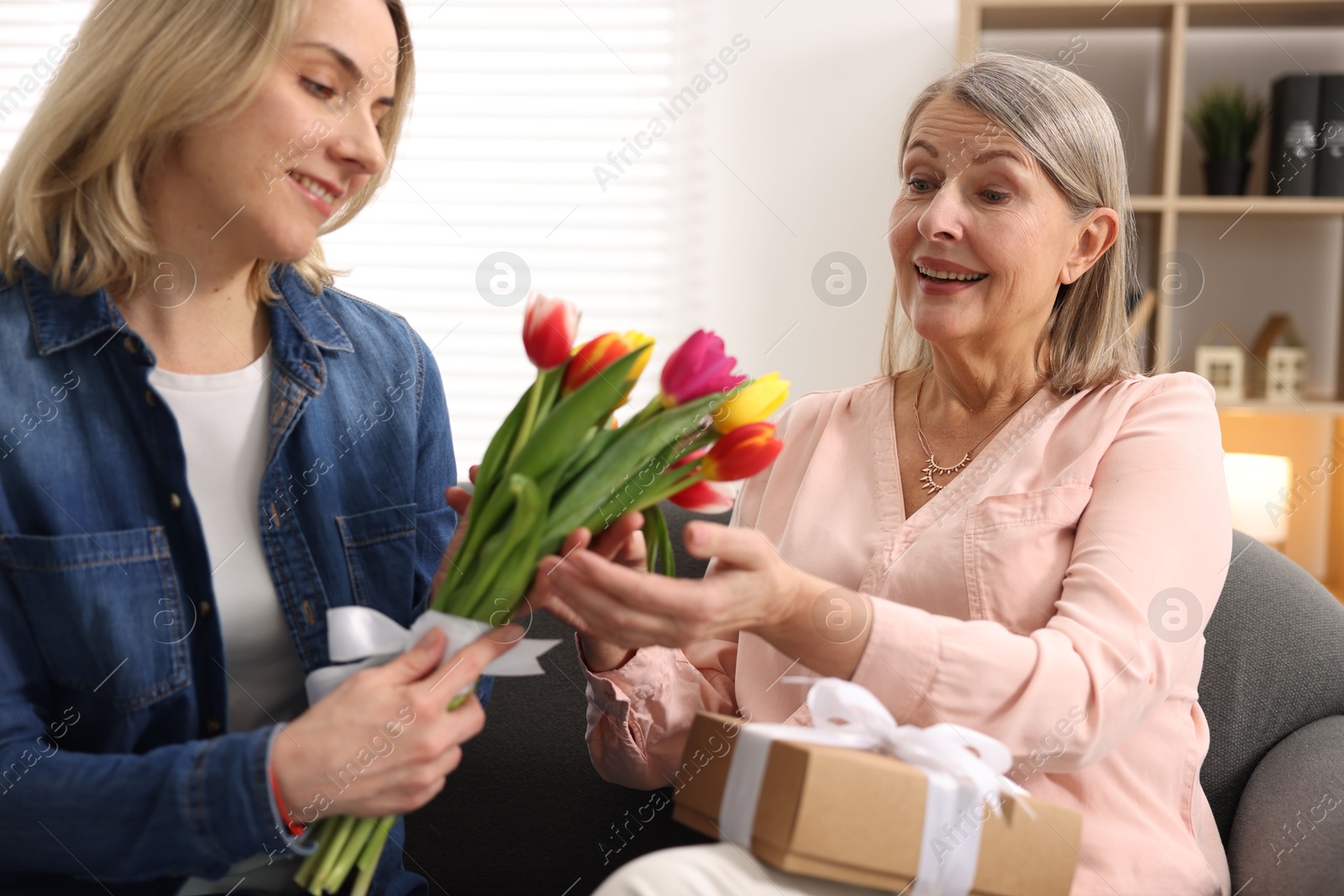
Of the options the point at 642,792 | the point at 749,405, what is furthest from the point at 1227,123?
the point at 749,405

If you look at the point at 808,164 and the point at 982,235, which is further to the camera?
the point at 808,164

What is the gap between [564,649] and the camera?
1682mm

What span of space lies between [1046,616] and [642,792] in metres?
0.66

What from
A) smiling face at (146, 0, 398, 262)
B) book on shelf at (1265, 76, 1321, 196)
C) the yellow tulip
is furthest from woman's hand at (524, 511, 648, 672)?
book on shelf at (1265, 76, 1321, 196)

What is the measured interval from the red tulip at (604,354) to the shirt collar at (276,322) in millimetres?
421

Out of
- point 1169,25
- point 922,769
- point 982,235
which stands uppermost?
point 1169,25

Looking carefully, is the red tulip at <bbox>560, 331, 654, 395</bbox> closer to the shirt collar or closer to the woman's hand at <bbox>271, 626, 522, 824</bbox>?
the woman's hand at <bbox>271, 626, 522, 824</bbox>

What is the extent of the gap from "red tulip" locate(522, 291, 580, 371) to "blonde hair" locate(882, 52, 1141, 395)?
679 millimetres

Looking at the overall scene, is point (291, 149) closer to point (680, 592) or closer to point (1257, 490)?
point (680, 592)

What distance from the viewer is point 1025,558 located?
3.98ft

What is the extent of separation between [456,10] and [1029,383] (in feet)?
7.36

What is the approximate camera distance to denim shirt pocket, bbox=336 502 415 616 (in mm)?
1238

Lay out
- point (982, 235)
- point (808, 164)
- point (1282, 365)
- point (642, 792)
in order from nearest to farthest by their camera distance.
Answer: point (982, 235)
point (642, 792)
point (1282, 365)
point (808, 164)

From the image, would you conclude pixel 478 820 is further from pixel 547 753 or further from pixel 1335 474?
pixel 1335 474
